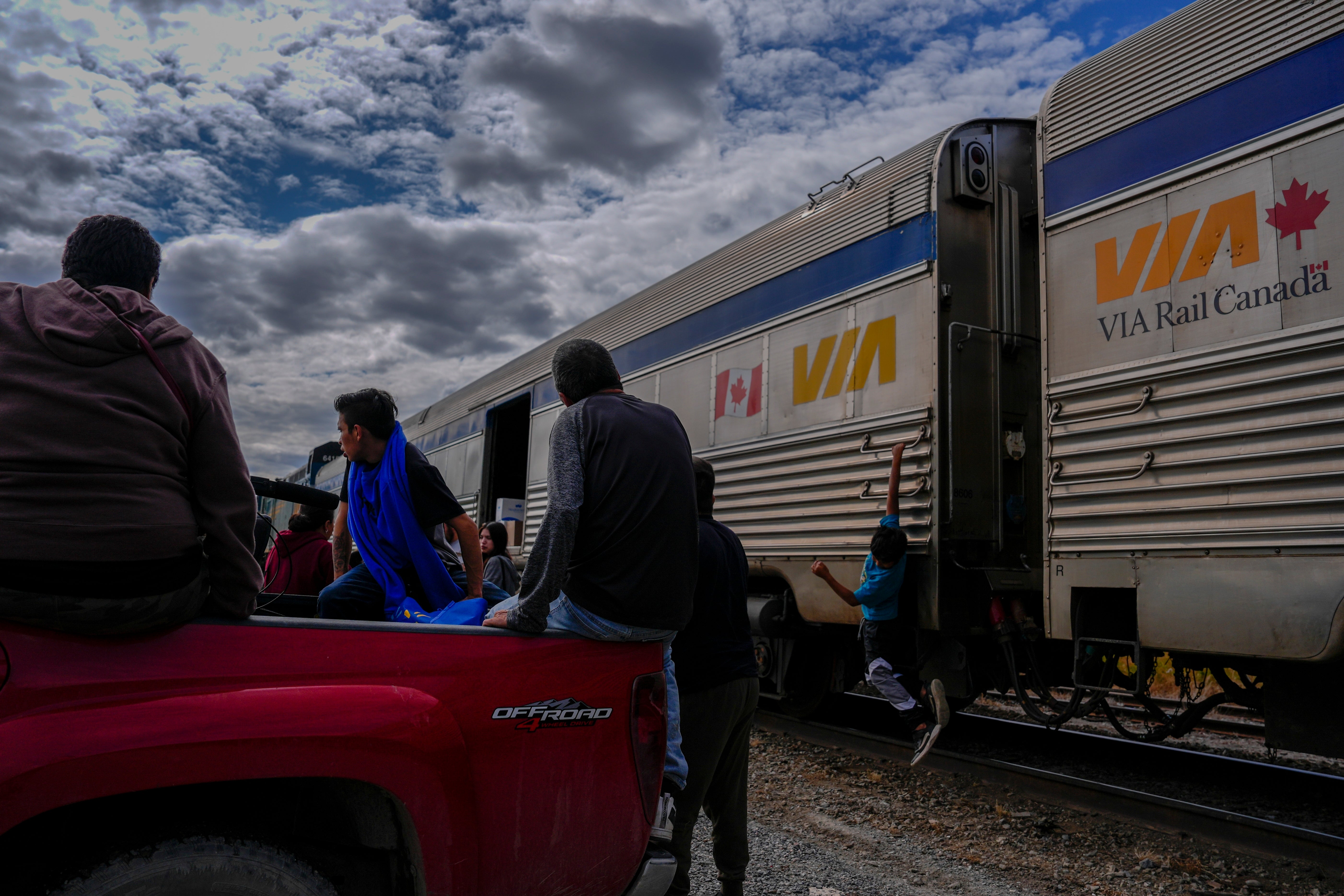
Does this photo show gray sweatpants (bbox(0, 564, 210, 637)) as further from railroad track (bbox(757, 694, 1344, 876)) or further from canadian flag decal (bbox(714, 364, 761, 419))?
canadian flag decal (bbox(714, 364, 761, 419))

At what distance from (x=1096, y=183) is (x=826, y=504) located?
8.66 feet

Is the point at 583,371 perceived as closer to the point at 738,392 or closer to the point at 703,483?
the point at 703,483

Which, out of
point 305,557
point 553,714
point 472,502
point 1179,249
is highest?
point 1179,249

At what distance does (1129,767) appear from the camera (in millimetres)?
5570

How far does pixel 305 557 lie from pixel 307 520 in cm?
20

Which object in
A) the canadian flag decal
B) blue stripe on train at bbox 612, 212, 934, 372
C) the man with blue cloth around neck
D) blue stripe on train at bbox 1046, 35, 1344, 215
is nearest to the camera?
the man with blue cloth around neck

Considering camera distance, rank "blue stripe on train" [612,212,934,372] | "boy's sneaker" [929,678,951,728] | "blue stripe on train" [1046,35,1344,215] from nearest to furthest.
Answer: "blue stripe on train" [1046,35,1344,215] < "boy's sneaker" [929,678,951,728] < "blue stripe on train" [612,212,934,372]

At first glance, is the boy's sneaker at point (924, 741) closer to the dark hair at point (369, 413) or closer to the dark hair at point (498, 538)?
the dark hair at point (498, 538)

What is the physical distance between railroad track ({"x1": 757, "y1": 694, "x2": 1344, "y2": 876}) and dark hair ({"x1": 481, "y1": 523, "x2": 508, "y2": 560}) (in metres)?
2.71

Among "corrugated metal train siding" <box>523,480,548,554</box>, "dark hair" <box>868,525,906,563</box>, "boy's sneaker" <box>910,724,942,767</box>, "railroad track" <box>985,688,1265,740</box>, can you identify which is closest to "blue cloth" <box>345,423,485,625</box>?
"dark hair" <box>868,525,906,563</box>

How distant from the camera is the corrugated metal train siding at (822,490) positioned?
541 centimetres

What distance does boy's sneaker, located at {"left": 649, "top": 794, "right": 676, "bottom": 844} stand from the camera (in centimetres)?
209

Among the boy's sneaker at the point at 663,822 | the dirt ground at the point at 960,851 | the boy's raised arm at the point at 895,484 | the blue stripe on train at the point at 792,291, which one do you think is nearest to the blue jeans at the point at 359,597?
the boy's sneaker at the point at 663,822

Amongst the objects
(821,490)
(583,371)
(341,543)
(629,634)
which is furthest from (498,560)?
(629,634)
